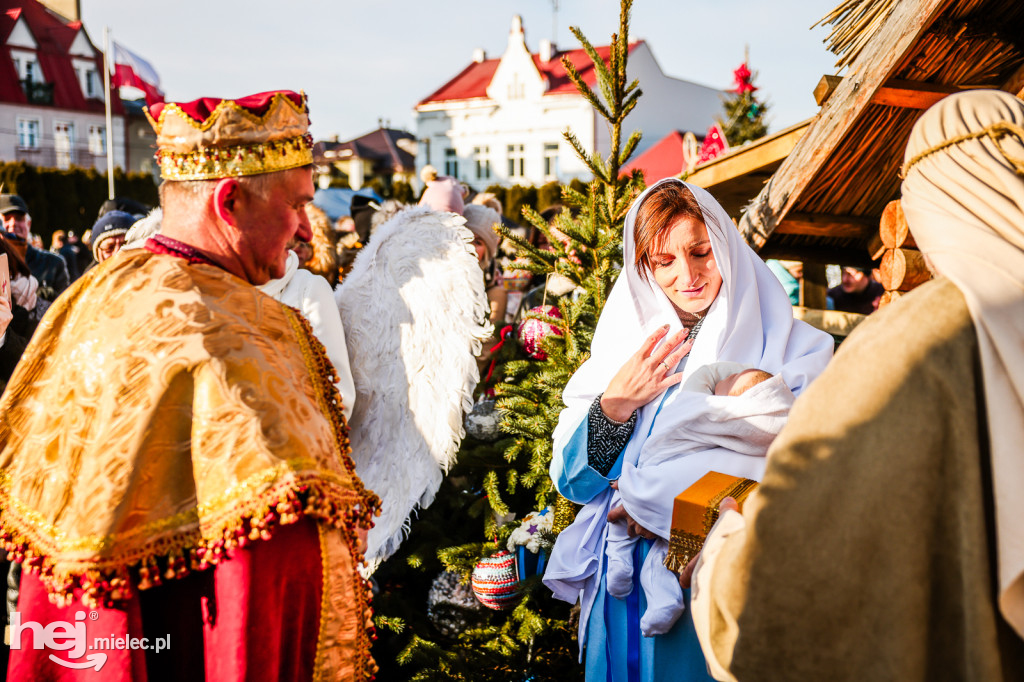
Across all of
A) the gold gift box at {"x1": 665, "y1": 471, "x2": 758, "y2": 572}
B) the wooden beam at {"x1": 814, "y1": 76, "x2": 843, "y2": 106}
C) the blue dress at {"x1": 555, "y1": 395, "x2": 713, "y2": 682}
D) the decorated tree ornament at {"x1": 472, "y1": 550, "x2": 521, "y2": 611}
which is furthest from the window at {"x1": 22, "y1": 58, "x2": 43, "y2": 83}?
the gold gift box at {"x1": 665, "y1": 471, "x2": 758, "y2": 572}

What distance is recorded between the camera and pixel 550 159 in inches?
1463

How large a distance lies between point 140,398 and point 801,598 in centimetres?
136

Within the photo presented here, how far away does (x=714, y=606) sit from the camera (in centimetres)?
146

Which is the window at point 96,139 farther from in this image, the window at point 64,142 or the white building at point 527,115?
the white building at point 527,115

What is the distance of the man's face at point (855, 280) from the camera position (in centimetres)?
766

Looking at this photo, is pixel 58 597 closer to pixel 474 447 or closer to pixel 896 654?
pixel 896 654

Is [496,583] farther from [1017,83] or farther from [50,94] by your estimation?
[50,94]

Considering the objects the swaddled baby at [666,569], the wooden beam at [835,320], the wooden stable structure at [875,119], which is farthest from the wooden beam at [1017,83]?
the swaddled baby at [666,569]

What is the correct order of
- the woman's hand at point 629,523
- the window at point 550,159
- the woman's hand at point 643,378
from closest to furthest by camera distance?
the woman's hand at point 629,523 → the woman's hand at point 643,378 → the window at point 550,159

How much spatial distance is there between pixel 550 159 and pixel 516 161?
6.09 feet

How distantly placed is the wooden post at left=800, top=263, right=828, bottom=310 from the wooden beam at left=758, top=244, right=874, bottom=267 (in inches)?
18.5

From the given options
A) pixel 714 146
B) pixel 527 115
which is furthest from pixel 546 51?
pixel 714 146

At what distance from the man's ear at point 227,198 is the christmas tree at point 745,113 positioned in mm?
13082

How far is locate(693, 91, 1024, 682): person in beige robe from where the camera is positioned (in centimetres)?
123
